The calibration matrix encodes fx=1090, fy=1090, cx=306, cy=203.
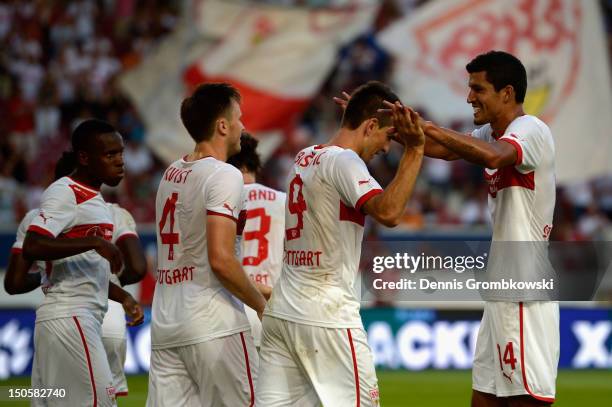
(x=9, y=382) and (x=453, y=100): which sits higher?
(x=453, y=100)

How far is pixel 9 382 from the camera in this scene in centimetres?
1307

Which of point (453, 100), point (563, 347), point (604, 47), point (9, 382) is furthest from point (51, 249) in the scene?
point (604, 47)

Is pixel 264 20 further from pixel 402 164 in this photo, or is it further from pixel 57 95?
pixel 402 164

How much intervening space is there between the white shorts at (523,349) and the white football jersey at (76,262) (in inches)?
103

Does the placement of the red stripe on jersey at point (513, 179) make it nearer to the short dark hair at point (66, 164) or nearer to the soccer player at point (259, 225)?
the soccer player at point (259, 225)

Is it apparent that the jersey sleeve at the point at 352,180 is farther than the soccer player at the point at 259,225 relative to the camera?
No

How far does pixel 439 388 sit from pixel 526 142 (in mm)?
8207

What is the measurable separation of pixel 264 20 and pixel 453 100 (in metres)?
3.83

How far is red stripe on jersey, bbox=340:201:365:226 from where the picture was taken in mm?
6094

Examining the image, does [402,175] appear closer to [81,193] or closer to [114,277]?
[81,193]

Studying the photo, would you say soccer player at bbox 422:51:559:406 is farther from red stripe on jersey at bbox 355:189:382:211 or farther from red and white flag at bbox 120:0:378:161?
red and white flag at bbox 120:0:378:161

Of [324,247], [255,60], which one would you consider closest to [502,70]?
[324,247]

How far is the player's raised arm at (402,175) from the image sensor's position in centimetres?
571

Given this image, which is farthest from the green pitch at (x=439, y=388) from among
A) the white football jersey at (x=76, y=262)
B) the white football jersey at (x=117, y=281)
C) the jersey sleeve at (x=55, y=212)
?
the jersey sleeve at (x=55, y=212)
